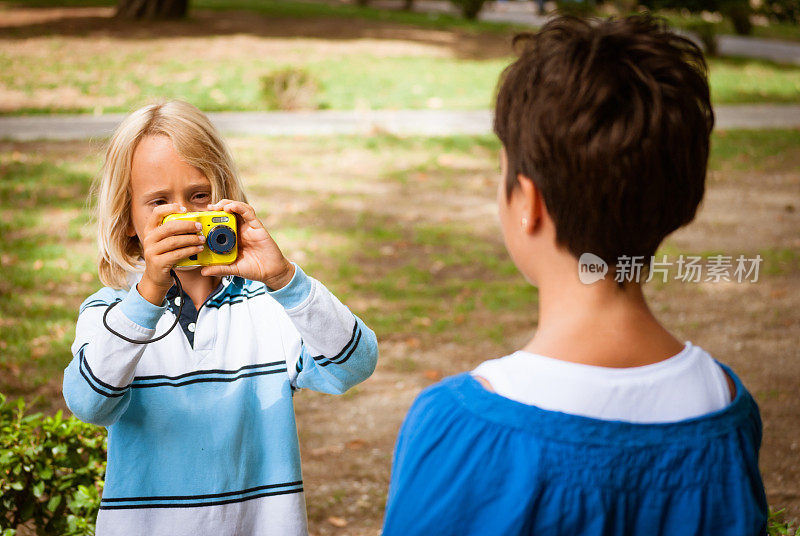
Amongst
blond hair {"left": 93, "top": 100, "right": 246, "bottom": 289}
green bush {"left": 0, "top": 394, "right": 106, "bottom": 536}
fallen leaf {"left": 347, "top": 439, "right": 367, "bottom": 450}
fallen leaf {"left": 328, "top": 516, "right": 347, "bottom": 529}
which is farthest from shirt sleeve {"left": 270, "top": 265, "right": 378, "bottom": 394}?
→ fallen leaf {"left": 347, "top": 439, "right": 367, "bottom": 450}

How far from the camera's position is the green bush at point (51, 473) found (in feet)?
8.99

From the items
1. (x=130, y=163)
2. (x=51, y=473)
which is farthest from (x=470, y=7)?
(x=130, y=163)

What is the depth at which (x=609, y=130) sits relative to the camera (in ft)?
3.96

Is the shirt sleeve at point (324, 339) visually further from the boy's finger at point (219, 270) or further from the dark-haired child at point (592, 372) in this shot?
the dark-haired child at point (592, 372)

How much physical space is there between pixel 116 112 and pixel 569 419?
11.9m

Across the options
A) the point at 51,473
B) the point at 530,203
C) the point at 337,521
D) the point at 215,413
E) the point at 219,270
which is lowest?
the point at 337,521

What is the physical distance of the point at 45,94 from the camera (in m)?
13.1

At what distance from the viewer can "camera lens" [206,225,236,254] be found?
6.13 ft

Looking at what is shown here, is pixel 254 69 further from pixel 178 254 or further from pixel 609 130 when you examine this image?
pixel 609 130

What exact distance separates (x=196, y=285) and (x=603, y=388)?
121 cm

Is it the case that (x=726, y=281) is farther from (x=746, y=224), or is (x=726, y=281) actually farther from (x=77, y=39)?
(x=77, y=39)

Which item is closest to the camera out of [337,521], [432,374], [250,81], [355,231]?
[337,521]

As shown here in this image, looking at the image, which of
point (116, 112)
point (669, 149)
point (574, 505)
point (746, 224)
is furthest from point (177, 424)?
point (116, 112)

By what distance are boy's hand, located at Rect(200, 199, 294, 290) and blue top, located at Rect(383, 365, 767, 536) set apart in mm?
700
